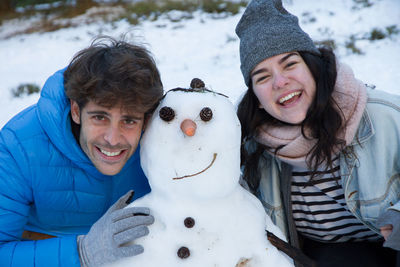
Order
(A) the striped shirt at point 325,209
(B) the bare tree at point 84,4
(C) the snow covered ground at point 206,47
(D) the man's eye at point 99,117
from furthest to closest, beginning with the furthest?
(B) the bare tree at point 84,4 → (C) the snow covered ground at point 206,47 → (A) the striped shirt at point 325,209 → (D) the man's eye at point 99,117

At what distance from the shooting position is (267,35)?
178 centimetres

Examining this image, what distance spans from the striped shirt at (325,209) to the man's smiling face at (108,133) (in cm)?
98

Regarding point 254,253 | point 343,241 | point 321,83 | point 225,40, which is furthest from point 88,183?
point 225,40

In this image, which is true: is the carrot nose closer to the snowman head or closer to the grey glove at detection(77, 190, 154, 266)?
the snowman head

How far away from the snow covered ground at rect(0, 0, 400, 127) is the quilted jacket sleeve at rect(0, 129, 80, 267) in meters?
2.45

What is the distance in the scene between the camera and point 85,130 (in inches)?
68.0

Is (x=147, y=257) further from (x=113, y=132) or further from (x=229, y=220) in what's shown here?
(x=113, y=132)

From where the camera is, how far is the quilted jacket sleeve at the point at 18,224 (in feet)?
5.45

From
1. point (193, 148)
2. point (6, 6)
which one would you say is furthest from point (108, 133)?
point (6, 6)

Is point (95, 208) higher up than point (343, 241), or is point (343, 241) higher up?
point (95, 208)

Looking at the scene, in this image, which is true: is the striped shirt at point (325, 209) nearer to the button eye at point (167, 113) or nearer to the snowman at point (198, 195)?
the snowman at point (198, 195)

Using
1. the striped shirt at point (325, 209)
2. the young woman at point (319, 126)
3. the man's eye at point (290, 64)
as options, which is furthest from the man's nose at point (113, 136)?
the striped shirt at point (325, 209)

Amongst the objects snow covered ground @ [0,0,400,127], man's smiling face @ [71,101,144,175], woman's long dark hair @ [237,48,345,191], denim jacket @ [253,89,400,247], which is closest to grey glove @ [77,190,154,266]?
man's smiling face @ [71,101,144,175]

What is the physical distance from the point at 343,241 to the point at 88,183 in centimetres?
154
